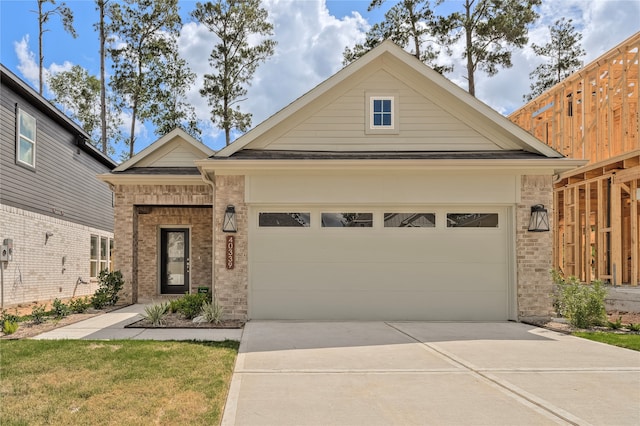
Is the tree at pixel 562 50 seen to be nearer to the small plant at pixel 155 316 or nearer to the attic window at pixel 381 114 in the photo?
the attic window at pixel 381 114

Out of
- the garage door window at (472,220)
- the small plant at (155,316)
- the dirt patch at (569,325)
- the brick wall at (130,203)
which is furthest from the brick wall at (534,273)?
the brick wall at (130,203)

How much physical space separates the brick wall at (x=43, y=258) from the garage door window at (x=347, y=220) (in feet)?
27.9

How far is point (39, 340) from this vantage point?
797 centimetres

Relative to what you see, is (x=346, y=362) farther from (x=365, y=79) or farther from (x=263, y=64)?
(x=263, y=64)

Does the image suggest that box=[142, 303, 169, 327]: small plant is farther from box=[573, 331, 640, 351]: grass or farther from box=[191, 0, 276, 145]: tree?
box=[191, 0, 276, 145]: tree

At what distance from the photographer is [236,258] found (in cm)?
1054

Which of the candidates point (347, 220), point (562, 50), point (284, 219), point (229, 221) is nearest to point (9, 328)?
point (229, 221)

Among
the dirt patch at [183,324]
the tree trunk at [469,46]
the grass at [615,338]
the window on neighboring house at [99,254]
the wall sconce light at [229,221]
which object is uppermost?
the tree trunk at [469,46]

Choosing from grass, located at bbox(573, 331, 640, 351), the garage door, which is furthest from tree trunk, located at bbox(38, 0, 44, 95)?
grass, located at bbox(573, 331, 640, 351)

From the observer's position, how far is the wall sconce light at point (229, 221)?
1044 cm

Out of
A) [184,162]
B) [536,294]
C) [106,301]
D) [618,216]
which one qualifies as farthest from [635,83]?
[106,301]

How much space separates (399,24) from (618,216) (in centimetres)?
1444

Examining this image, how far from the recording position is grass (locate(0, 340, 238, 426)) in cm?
457

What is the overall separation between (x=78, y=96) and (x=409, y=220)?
28.9 metres
